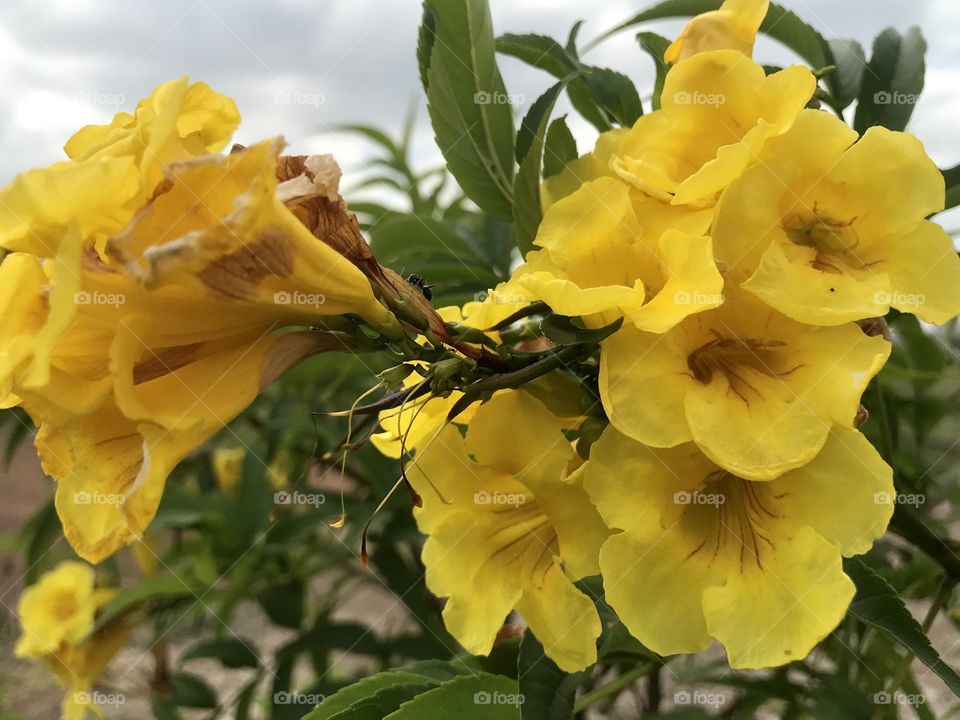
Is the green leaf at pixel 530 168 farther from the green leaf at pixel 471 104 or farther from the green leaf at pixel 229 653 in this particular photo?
the green leaf at pixel 229 653

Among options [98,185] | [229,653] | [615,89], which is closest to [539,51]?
[615,89]

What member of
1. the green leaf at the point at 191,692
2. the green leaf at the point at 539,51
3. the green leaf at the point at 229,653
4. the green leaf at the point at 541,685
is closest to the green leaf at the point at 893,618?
the green leaf at the point at 541,685

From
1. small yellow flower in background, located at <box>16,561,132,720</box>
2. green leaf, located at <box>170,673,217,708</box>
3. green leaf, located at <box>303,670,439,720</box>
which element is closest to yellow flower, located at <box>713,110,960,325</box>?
green leaf, located at <box>303,670,439,720</box>

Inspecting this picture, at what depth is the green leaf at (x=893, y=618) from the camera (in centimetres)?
49

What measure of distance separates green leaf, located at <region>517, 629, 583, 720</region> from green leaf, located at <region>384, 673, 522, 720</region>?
1.5 inches

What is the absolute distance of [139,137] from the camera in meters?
0.42

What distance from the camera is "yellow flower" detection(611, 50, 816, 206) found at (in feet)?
1.49

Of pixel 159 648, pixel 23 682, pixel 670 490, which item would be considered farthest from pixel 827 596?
pixel 23 682

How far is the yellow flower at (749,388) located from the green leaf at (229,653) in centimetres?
126

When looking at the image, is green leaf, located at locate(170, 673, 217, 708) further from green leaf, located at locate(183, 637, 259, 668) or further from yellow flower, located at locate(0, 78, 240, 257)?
yellow flower, located at locate(0, 78, 240, 257)

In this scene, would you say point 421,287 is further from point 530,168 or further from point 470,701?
point 470,701

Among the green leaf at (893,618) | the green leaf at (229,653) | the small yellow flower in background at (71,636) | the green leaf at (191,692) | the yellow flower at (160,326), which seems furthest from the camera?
the small yellow flower in background at (71,636)

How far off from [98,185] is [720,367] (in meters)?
0.38

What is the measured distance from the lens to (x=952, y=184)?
614 mm
